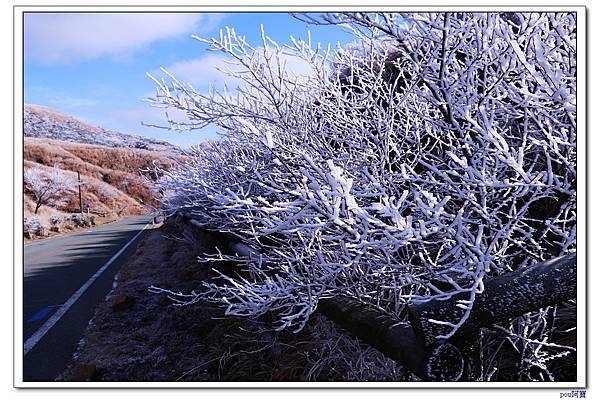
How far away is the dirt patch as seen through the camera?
2277mm

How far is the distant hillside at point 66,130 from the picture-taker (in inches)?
93.3

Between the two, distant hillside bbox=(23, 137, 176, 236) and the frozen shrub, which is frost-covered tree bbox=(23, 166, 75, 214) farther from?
the frozen shrub

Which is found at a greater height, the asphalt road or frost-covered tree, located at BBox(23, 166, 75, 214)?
frost-covered tree, located at BBox(23, 166, 75, 214)

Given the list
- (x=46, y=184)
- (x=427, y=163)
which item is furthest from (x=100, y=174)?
(x=427, y=163)

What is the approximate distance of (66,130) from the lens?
2.48 metres

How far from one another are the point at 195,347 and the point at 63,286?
0.79 metres

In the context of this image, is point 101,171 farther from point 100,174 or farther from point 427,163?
point 427,163

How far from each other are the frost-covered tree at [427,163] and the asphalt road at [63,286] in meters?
1.10

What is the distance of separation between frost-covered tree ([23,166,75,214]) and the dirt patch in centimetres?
71

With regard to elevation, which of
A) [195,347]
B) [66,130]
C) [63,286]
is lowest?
[195,347]

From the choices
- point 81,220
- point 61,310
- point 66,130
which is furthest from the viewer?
point 81,220

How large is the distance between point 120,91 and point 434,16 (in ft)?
4.72

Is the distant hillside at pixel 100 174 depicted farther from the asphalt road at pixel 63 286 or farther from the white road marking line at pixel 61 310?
the white road marking line at pixel 61 310

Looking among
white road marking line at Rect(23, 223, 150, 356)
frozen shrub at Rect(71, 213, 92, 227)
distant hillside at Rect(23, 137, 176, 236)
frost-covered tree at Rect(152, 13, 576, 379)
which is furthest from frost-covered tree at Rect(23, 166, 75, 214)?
frost-covered tree at Rect(152, 13, 576, 379)
